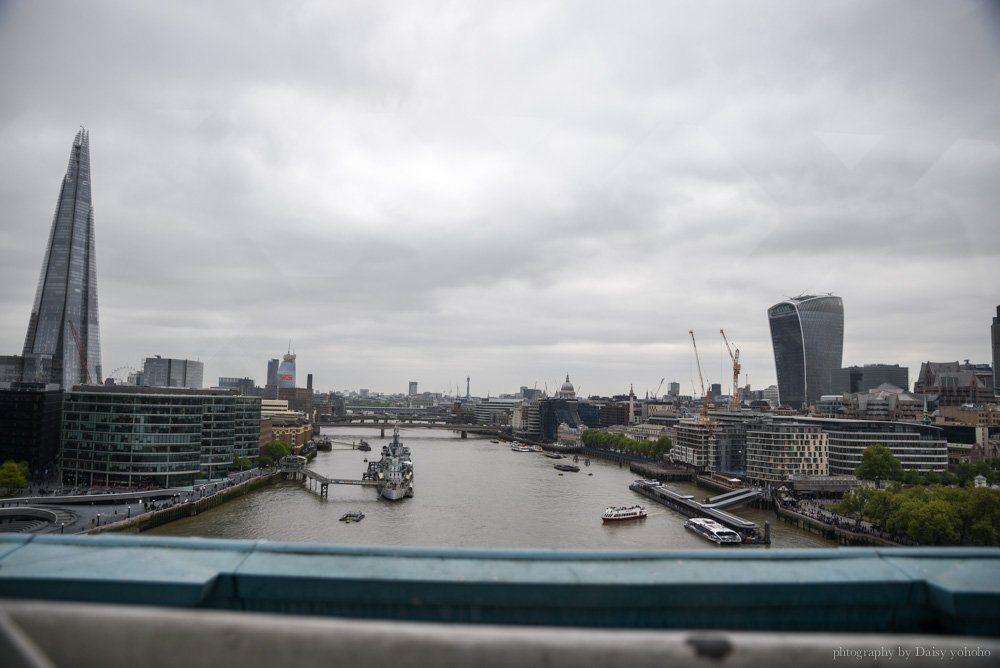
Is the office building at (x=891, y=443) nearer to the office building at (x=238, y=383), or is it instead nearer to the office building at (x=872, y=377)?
the office building at (x=872, y=377)

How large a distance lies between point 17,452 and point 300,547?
31935 millimetres

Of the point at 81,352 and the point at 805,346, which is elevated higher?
the point at 805,346

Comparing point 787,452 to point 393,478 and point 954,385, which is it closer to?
point 393,478

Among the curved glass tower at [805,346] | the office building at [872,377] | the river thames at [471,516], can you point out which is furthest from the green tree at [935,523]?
the office building at [872,377]

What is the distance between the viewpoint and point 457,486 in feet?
89.4

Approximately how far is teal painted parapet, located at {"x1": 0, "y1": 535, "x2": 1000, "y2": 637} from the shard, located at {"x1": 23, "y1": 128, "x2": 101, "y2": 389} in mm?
54142

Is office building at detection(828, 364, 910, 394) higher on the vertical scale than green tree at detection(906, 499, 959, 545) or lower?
higher

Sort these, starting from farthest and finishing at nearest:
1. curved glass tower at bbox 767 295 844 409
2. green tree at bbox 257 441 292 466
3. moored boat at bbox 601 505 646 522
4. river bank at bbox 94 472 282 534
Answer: curved glass tower at bbox 767 295 844 409
green tree at bbox 257 441 292 466
moored boat at bbox 601 505 646 522
river bank at bbox 94 472 282 534

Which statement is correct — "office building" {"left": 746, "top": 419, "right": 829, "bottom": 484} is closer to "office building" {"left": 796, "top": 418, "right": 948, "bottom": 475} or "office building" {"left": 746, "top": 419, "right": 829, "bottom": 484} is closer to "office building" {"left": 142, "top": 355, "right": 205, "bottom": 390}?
"office building" {"left": 796, "top": 418, "right": 948, "bottom": 475}

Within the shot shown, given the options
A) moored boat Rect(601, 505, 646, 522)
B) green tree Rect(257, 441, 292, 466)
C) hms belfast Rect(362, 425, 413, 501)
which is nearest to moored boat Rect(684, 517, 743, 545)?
moored boat Rect(601, 505, 646, 522)

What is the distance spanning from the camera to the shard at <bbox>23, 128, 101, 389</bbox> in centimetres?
4538

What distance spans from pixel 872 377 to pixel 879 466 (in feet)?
209

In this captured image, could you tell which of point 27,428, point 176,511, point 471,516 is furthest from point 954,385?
point 27,428

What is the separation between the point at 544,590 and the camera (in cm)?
177
